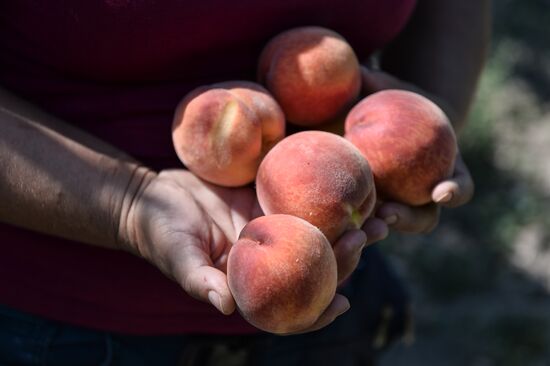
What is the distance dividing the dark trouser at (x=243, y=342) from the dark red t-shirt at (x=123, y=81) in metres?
0.03

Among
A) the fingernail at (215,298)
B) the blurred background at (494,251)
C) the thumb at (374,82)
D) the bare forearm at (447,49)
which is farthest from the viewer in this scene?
the blurred background at (494,251)

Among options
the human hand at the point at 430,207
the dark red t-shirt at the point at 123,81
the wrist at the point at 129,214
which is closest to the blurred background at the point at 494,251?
the human hand at the point at 430,207

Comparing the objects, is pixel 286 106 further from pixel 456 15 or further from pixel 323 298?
pixel 456 15

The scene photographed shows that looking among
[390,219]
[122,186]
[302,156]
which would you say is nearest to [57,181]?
[122,186]

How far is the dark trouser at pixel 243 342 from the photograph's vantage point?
118cm

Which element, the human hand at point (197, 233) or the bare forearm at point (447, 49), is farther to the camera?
the bare forearm at point (447, 49)

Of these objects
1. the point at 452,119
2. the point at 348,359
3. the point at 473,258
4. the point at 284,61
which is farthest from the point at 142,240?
the point at 473,258

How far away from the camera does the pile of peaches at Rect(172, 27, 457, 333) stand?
38.0 inches

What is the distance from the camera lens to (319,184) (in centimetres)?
104

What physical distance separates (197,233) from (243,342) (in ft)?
0.99

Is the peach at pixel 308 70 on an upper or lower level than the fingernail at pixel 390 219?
upper

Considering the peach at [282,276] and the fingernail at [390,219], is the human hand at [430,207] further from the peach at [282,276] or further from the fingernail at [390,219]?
the peach at [282,276]

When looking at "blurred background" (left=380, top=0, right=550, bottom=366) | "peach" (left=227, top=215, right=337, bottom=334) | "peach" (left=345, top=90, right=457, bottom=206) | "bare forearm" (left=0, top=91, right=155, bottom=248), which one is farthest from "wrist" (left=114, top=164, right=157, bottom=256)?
"blurred background" (left=380, top=0, right=550, bottom=366)

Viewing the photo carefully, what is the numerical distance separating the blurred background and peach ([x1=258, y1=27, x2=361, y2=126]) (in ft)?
4.80
